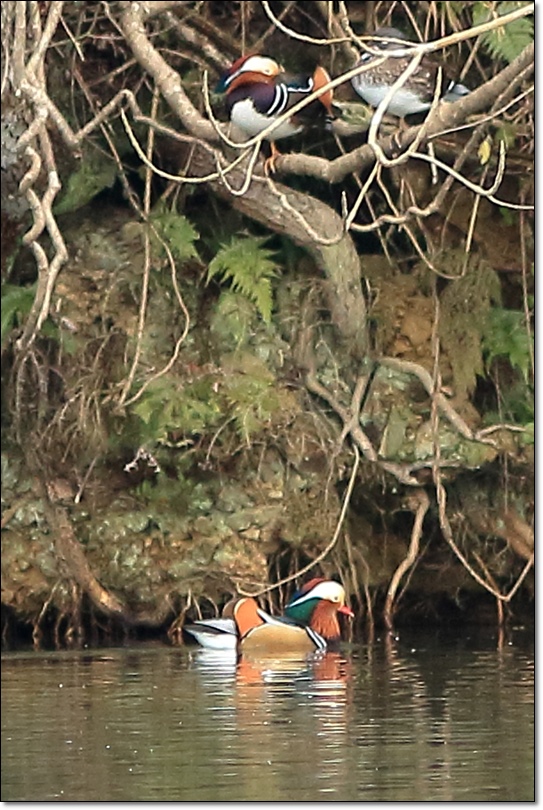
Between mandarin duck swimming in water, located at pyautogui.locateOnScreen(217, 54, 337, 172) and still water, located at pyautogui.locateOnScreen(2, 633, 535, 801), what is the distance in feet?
5.88

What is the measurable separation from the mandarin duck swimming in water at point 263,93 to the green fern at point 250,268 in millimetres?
473

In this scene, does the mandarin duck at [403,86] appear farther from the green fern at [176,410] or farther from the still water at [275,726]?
the still water at [275,726]

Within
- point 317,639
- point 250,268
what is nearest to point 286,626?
point 317,639

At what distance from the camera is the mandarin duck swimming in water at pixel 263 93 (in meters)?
6.04

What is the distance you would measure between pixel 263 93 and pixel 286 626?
5.87 feet

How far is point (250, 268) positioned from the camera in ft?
22.1

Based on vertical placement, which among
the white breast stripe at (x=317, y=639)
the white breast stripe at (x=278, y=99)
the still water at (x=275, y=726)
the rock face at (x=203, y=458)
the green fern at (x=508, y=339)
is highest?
the white breast stripe at (x=278, y=99)

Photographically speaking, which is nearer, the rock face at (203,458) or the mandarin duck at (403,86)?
the mandarin duck at (403,86)

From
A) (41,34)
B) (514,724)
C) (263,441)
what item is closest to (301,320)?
(263,441)

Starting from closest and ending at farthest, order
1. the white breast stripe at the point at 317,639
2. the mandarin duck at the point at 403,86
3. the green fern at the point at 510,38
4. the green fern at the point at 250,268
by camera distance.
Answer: the white breast stripe at the point at 317,639
the mandarin duck at the point at 403,86
the green fern at the point at 510,38
the green fern at the point at 250,268

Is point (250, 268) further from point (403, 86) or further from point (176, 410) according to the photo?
point (403, 86)

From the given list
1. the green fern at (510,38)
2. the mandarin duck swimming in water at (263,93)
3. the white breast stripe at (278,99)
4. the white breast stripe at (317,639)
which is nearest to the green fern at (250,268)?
the mandarin duck swimming in water at (263,93)

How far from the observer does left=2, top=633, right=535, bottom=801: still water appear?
12.6 feet

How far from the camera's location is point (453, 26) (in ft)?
22.0
